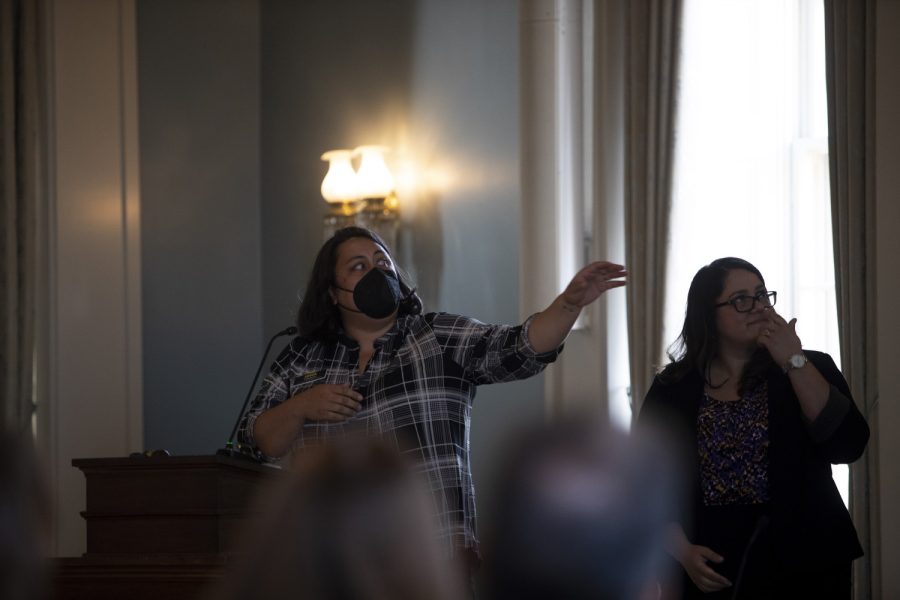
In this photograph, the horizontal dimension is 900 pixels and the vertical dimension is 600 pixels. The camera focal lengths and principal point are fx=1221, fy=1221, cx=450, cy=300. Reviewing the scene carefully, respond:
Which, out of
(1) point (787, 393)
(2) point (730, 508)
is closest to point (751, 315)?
(1) point (787, 393)

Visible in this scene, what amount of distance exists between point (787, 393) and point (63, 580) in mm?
1773

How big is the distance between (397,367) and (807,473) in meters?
0.98

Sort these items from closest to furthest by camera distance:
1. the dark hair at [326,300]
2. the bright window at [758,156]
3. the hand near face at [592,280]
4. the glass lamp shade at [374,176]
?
1. the hand near face at [592,280]
2. the dark hair at [326,300]
3. the bright window at [758,156]
4. the glass lamp shade at [374,176]

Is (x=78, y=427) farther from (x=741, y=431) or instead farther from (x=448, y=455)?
(x=741, y=431)

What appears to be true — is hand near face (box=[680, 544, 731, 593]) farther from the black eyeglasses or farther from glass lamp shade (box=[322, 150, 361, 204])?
glass lamp shade (box=[322, 150, 361, 204])

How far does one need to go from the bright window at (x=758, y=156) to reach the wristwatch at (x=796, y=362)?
1.05 meters

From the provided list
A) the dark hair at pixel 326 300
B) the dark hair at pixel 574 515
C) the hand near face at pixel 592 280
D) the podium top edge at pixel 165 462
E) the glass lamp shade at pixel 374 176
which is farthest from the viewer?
the glass lamp shade at pixel 374 176

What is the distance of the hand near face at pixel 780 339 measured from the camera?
2828mm

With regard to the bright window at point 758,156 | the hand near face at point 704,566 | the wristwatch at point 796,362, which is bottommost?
the hand near face at point 704,566

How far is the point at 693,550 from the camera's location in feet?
9.25

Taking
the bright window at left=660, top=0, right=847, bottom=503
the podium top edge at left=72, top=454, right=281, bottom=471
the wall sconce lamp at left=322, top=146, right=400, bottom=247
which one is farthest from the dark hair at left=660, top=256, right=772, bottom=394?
the wall sconce lamp at left=322, top=146, right=400, bottom=247

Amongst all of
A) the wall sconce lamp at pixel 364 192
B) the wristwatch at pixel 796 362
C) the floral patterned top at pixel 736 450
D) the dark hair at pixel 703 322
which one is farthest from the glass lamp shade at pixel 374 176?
the wristwatch at pixel 796 362

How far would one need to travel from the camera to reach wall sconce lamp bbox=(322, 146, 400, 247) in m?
5.37

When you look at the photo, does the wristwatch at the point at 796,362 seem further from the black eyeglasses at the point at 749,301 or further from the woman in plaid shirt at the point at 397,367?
the woman in plaid shirt at the point at 397,367
